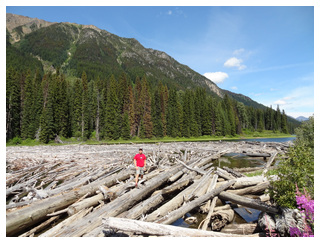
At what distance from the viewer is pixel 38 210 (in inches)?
274

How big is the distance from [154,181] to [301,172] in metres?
6.80

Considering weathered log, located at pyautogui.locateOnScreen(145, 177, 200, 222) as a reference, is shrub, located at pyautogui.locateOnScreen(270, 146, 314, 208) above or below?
above

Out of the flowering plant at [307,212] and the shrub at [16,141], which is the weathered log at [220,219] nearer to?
the flowering plant at [307,212]

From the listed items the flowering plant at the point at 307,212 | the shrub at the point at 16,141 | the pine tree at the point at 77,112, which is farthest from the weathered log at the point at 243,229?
the pine tree at the point at 77,112

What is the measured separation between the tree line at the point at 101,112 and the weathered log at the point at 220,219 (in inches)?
2153

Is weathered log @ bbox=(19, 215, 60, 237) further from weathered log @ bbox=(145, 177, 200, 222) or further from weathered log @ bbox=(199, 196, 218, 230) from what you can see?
weathered log @ bbox=(199, 196, 218, 230)

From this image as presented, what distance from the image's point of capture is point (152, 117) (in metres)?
72.9

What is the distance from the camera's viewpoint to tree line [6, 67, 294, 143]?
179 ft

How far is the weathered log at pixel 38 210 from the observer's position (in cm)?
611

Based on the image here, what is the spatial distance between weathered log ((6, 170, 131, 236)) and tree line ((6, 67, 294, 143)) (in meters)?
49.8

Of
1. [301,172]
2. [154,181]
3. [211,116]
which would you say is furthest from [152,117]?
[301,172]


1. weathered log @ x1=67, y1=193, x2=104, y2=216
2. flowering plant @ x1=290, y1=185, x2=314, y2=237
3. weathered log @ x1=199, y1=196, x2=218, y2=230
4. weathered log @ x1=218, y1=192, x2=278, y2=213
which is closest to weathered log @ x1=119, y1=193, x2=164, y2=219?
weathered log @ x1=67, y1=193, x2=104, y2=216

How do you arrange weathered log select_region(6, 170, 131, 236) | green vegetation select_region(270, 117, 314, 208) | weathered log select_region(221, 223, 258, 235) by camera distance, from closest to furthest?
1. green vegetation select_region(270, 117, 314, 208)
2. weathered log select_region(6, 170, 131, 236)
3. weathered log select_region(221, 223, 258, 235)
